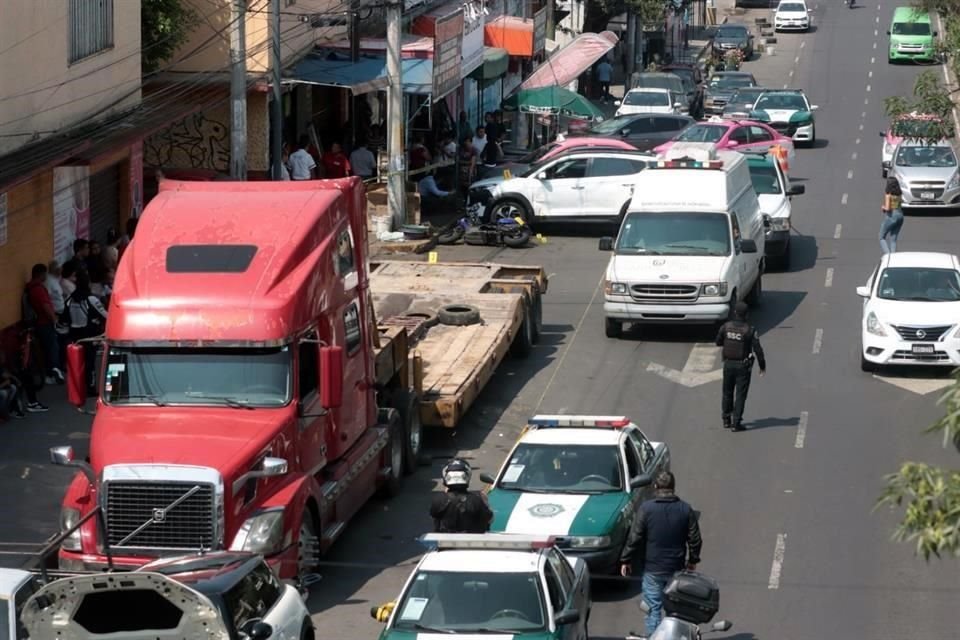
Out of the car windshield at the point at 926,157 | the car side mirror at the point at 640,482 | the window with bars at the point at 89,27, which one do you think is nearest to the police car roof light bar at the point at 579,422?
the car side mirror at the point at 640,482

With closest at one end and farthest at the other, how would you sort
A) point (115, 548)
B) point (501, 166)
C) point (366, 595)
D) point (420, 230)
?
point (115, 548), point (366, 595), point (420, 230), point (501, 166)

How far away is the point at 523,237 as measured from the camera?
35.1 m

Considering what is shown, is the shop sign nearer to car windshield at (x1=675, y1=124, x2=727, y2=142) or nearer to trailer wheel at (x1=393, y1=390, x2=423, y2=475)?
car windshield at (x1=675, y1=124, x2=727, y2=142)

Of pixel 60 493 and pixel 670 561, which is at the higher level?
pixel 670 561

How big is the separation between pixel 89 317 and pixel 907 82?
46543 mm

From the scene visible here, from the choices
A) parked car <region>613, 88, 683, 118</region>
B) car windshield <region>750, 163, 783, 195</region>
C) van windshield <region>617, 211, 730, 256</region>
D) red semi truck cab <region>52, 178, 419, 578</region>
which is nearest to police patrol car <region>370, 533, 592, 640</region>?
red semi truck cab <region>52, 178, 419, 578</region>

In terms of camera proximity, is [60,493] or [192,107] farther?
[192,107]

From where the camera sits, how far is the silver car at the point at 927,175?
38875 millimetres

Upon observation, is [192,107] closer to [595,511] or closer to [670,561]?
[595,511]

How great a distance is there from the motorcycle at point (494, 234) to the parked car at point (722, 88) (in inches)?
876

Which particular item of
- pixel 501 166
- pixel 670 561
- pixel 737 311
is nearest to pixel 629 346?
pixel 737 311

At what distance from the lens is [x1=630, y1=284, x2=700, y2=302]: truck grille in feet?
87.4

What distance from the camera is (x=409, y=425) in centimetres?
2044

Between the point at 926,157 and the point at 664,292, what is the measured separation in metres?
15.6
